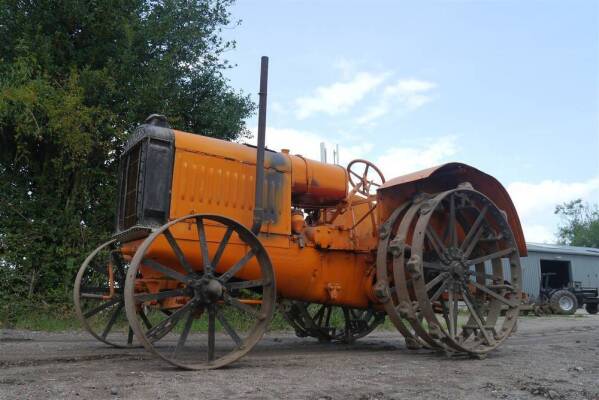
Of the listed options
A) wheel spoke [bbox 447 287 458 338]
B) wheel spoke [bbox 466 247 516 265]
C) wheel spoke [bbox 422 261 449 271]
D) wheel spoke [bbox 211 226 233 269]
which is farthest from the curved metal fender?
wheel spoke [bbox 211 226 233 269]

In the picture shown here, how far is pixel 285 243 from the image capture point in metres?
5.85

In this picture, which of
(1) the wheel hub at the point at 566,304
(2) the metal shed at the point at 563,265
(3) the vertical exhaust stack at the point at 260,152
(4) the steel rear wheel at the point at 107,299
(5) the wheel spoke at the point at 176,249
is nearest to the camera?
(5) the wheel spoke at the point at 176,249

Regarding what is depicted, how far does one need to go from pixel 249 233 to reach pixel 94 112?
6.41m

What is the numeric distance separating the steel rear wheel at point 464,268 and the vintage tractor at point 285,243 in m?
0.01

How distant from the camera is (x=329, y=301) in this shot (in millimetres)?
6191

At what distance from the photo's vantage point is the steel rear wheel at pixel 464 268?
18.8 feet

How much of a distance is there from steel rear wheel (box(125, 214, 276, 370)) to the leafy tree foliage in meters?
4.89

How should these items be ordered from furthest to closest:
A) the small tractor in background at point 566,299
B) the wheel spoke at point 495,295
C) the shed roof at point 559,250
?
the shed roof at point 559,250
the small tractor in background at point 566,299
the wheel spoke at point 495,295

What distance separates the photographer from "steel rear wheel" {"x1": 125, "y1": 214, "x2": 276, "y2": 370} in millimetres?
4688

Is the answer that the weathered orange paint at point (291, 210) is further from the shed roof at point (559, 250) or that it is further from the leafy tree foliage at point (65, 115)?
the shed roof at point (559, 250)

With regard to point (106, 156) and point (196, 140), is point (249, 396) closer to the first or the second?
point (196, 140)

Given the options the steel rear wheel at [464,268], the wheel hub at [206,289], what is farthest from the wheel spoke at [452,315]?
the wheel hub at [206,289]

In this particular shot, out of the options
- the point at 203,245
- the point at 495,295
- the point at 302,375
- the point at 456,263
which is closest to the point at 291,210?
the point at 203,245

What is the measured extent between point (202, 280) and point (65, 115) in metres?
6.36
